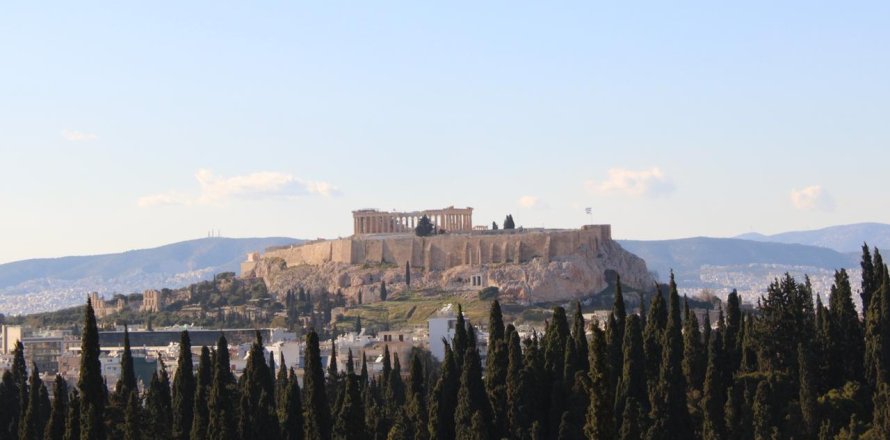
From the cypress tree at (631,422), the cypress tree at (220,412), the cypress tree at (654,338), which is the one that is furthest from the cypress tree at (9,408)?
the cypress tree at (631,422)

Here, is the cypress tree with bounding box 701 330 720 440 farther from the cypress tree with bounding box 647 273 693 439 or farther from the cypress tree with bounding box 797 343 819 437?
the cypress tree with bounding box 797 343 819 437

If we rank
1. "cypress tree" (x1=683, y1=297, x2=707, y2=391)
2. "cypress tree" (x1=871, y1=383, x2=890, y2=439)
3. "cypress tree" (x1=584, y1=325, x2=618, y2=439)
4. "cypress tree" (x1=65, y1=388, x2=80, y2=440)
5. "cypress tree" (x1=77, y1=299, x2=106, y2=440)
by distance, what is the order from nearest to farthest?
"cypress tree" (x1=584, y1=325, x2=618, y2=439) < "cypress tree" (x1=871, y1=383, x2=890, y2=439) < "cypress tree" (x1=77, y1=299, x2=106, y2=440) < "cypress tree" (x1=65, y1=388, x2=80, y2=440) < "cypress tree" (x1=683, y1=297, x2=707, y2=391)

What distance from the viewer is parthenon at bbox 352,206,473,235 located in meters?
160

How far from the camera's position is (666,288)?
→ 482 ft

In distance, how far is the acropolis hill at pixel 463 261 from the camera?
14288 centimetres

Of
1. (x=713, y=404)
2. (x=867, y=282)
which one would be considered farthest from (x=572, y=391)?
(x=867, y=282)

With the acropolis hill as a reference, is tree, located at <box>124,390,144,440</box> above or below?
below

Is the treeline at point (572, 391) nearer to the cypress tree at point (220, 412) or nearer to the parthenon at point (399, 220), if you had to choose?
the cypress tree at point (220, 412)

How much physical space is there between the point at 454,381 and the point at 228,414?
7695mm

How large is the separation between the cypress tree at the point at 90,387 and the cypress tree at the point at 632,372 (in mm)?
14417

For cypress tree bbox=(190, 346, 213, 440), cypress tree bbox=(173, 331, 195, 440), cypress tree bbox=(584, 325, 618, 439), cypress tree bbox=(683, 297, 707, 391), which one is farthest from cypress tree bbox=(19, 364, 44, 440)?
cypress tree bbox=(584, 325, 618, 439)

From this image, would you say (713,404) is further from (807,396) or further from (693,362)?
(693,362)

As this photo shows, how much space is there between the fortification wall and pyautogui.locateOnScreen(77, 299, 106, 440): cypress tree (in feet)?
312

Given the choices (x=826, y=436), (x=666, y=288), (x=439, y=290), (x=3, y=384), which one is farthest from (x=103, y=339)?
Result: (x=826, y=436)
